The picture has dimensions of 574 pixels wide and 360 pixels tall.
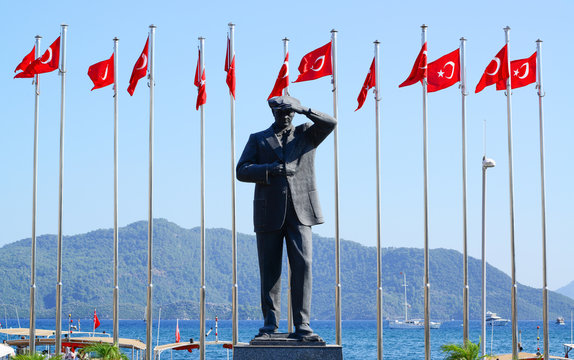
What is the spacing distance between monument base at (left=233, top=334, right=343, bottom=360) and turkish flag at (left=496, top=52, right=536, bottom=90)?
15302 mm

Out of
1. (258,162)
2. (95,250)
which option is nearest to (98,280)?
(95,250)

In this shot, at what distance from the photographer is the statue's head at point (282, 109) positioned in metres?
14.2

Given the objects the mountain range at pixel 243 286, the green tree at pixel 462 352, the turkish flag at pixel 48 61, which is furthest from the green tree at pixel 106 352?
the mountain range at pixel 243 286

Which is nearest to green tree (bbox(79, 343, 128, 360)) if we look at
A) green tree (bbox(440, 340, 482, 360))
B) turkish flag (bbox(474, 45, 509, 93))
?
green tree (bbox(440, 340, 482, 360))

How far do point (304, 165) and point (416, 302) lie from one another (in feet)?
594

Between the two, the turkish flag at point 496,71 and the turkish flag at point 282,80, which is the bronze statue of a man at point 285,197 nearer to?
the turkish flag at point 282,80

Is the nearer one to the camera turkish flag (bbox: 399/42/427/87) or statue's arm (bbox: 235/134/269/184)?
statue's arm (bbox: 235/134/269/184)

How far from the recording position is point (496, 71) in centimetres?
2662

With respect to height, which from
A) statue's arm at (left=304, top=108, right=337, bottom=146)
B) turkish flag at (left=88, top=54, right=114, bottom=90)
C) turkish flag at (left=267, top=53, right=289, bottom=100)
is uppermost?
turkish flag at (left=88, top=54, right=114, bottom=90)

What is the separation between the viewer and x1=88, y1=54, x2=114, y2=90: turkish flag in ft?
90.6

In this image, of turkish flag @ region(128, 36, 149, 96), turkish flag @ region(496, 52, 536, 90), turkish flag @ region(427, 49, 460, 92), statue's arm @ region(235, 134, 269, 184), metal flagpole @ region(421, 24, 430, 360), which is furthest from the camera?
turkish flag @ region(128, 36, 149, 96)

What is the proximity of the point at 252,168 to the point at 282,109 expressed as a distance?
1.00 m

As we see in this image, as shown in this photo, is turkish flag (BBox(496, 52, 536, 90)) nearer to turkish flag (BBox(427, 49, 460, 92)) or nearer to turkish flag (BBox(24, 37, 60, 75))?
turkish flag (BBox(427, 49, 460, 92))

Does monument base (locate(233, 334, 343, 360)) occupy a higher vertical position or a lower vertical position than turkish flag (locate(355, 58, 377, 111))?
lower
